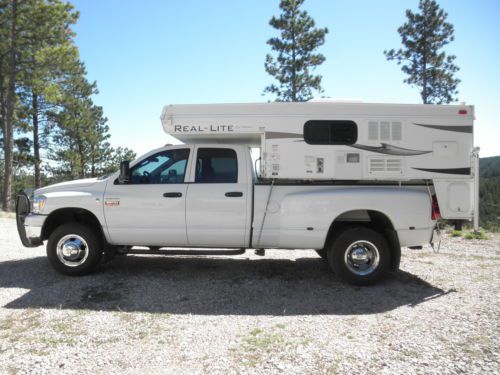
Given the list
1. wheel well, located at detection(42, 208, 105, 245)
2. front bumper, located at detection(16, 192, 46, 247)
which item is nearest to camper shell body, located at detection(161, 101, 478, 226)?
wheel well, located at detection(42, 208, 105, 245)

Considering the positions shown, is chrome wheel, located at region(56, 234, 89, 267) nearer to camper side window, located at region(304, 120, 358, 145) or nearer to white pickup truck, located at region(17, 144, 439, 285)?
white pickup truck, located at region(17, 144, 439, 285)

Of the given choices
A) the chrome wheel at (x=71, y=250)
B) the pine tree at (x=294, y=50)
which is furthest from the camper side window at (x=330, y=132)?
the pine tree at (x=294, y=50)

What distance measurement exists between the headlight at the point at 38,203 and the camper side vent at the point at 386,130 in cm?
502

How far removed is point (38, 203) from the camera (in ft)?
17.7

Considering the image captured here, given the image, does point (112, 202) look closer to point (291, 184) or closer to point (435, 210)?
point (291, 184)

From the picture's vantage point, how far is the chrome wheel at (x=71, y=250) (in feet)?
17.4

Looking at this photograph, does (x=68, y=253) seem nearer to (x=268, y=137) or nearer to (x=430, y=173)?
(x=268, y=137)

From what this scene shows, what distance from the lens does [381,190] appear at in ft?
16.2

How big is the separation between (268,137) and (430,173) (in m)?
2.38

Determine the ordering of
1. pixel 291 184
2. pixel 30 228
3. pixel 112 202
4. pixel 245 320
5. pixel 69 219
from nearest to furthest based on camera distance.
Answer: pixel 245 320 < pixel 291 184 < pixel 112 202 < pixel 30 228 < pixel 69 219

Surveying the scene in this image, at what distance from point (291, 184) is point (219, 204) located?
1.10 m

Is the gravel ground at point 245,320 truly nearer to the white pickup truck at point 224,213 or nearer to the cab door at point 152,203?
the white pickup truck at point 224,213

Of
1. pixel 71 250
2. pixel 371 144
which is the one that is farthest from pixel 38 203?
pixel 371 144

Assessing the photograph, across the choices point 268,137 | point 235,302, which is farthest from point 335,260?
point 268,137
